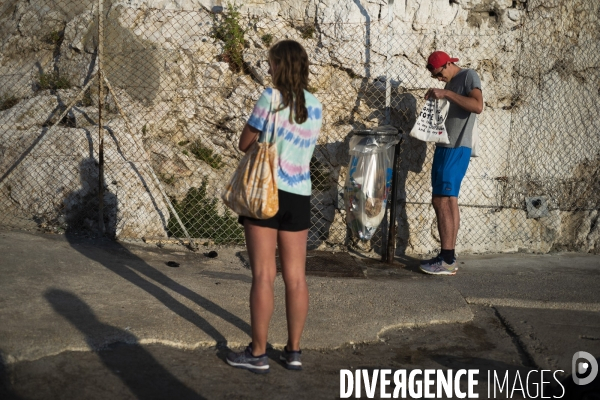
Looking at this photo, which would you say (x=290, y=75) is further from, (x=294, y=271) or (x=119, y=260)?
(x=119, y=260)

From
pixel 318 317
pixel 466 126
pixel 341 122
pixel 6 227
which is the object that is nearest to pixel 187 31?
pixel 341 122

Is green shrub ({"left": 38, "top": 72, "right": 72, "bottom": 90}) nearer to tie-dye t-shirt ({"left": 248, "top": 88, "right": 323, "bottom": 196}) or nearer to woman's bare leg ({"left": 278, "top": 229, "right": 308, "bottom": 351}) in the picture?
tie-dye t-shirt ({"left": 248, "top": 88, "right": 323, "bottom": 196})

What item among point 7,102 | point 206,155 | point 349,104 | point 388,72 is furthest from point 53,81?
point 388,72

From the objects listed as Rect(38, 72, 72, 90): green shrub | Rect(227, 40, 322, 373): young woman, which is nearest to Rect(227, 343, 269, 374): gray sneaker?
Rect(227, 40, 322, 373): young woman

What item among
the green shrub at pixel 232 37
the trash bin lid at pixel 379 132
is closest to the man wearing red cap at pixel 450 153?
the trash bin lid at pixel 379 132

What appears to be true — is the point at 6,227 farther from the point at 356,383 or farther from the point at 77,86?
the point at 356,383

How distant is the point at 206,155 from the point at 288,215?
3790mm

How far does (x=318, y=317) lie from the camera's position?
452 cm

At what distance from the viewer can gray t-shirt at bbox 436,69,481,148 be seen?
582 centimetres

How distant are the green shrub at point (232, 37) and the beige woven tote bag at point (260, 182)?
12.9 feet

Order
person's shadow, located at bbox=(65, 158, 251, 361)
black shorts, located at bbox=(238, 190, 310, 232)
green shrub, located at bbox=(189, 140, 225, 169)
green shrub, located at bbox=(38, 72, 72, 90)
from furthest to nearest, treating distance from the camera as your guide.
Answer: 1. green shrub, located at bbox=(38, 72, 72, 90)
2. green shrub, located at bbox=(189, 140, 225, 169)
3. person's shadow, located at bbox=(65, 158, 251, 361)
4. black shorts, located at bbox=(238, 190, 310, 232)

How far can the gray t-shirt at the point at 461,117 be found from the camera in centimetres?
582

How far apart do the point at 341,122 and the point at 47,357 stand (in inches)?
167

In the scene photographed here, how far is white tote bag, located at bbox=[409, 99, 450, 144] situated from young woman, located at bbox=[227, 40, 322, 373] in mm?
2649
